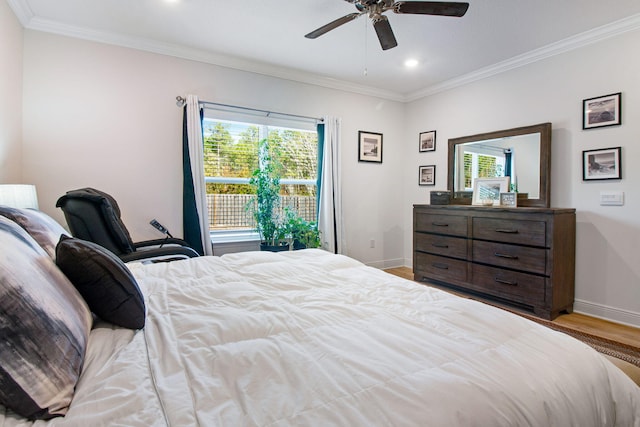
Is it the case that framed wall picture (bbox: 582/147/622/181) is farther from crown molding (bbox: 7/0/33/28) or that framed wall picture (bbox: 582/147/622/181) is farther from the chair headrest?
crown molding (bbox: 7/0/33/28)

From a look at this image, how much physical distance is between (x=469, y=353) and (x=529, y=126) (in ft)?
11.1

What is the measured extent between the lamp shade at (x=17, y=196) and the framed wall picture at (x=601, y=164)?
4.48 metres

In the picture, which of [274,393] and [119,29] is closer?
[274,393]

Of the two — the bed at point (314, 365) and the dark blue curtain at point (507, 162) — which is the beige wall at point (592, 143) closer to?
the dark blue curtain at point (507, 162)

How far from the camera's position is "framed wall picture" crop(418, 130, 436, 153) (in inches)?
180

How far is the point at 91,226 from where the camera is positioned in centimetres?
222

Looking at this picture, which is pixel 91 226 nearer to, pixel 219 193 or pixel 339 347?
pixel 219 193

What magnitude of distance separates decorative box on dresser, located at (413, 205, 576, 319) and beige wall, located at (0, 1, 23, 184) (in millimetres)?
4057

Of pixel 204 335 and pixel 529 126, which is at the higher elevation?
pixel 529 126

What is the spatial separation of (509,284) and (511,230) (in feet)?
1.74

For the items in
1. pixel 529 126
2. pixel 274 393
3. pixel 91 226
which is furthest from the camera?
pixel 529 126

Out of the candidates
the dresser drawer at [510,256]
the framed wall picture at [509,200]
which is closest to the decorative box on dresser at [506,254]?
the dresser drawer at [510,256]

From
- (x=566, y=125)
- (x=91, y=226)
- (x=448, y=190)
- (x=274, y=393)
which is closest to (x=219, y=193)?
(x=91, y=226)

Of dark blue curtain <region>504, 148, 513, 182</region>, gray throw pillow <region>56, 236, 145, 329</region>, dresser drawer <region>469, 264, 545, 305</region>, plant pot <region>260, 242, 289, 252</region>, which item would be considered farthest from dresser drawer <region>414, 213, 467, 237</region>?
gray throw pillow <region>56, 236, 145, 329</region>
